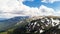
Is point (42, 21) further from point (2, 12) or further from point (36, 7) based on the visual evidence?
point (2, 12)

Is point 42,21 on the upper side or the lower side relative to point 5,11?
lower

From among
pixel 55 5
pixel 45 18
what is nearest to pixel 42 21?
pixel 45 18

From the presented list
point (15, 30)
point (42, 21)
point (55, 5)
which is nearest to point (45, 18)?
point (42, 21)

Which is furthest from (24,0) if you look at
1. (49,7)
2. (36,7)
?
(49,7)

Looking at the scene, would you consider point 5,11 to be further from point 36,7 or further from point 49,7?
point 49,7

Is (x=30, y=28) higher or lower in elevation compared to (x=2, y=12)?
lower

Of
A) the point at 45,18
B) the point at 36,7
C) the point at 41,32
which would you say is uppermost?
the point at 36,7

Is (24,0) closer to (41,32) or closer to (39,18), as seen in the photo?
(39,18)
